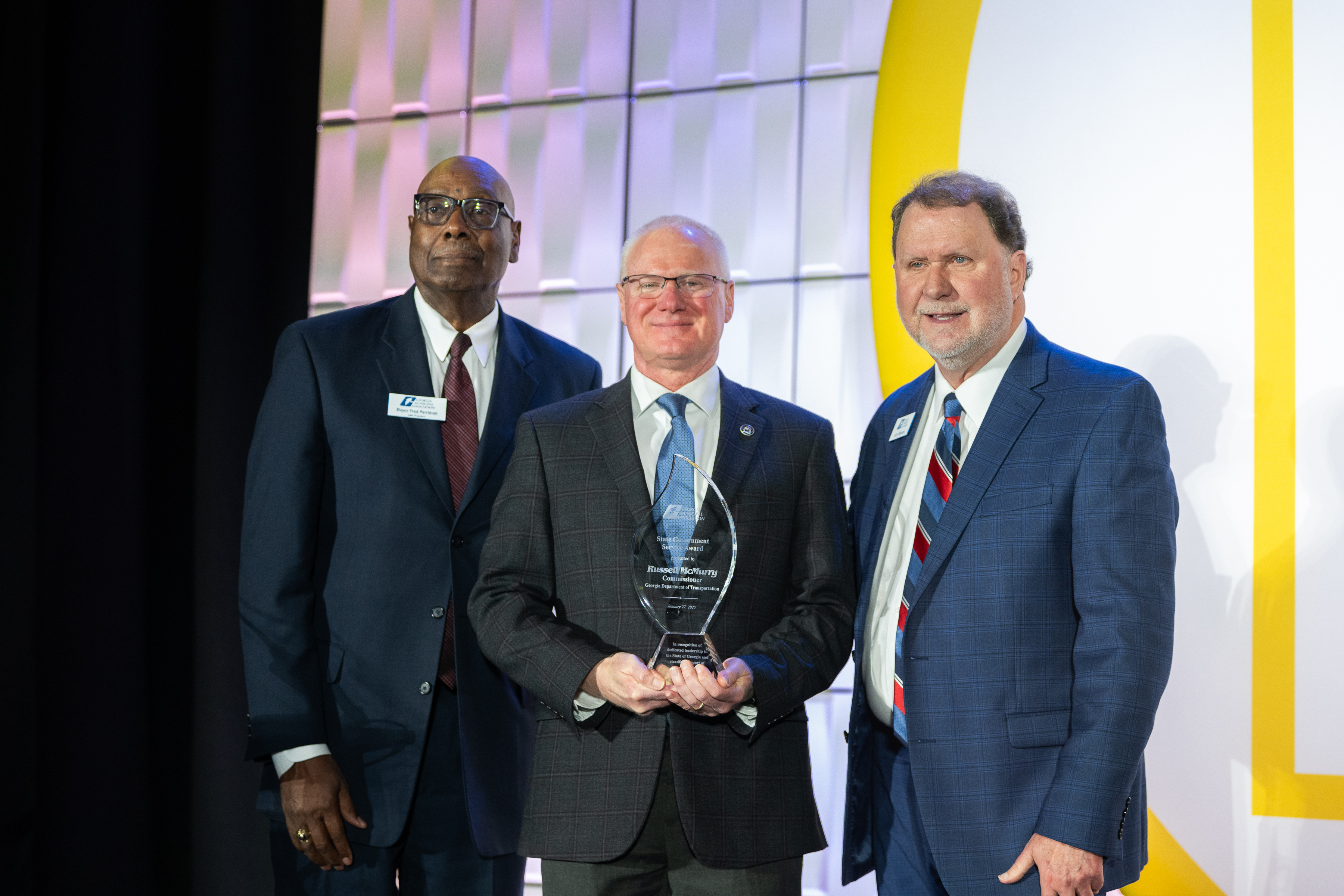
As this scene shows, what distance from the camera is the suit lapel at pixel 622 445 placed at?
200cm

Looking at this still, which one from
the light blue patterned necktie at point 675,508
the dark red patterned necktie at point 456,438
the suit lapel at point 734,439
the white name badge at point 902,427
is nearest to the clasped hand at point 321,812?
the dark red patterned necktie at point 456,438

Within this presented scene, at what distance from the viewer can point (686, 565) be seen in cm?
187

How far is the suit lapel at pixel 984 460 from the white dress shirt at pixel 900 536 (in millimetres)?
27

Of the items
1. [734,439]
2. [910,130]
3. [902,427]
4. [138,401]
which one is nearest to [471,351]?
[734,439]

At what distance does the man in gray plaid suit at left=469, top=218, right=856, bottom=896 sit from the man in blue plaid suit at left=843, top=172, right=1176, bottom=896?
188 millimetres

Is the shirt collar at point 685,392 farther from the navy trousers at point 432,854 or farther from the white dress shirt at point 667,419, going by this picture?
the navy trousers at point 432,854

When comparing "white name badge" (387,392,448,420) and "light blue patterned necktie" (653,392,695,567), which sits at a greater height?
"white name badge" (387,392,448,420)

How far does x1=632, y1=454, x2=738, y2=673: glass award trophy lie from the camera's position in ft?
6.11

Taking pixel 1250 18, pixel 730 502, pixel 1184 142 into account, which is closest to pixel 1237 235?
pixel 1184 142

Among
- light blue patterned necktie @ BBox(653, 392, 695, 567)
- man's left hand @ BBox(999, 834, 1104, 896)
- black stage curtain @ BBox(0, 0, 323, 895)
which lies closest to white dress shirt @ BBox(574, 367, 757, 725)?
light blue patterned necktie @ BBox(653, 392, 695, 567)

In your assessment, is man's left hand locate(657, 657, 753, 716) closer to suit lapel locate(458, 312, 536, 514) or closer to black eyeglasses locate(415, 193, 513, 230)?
suit lapel locate(458, 312, 536, 514)

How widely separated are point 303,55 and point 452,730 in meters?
2.76

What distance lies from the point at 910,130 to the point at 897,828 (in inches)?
82.0

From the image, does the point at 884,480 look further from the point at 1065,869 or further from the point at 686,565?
the point at 1065,869
